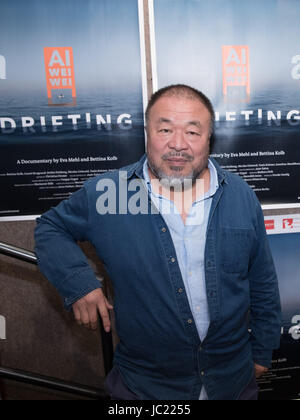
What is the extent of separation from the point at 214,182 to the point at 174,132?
0.22 metres

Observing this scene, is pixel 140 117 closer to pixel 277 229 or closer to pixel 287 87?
pixel 287 87

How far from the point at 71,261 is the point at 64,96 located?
32.7 inches

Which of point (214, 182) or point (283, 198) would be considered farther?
point (283, 198)

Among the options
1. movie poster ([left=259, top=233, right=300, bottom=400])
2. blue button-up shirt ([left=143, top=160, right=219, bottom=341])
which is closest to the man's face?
blue button-up shirt ([left=143, top=160, right=219, bottom=341])

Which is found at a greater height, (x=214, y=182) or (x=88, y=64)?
(x=88, y=64)

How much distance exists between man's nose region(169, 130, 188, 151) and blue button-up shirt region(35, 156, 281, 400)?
0.48ft

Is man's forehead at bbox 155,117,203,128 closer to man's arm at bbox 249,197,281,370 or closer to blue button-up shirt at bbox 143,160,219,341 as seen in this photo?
blue button-up shirt at bbox 143,160,219,341

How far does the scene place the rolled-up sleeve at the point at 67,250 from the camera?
1.01 metres

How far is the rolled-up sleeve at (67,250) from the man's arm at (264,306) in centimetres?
59

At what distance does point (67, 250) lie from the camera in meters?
1.04

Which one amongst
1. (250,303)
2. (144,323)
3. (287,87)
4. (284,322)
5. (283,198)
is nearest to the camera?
(144,323)

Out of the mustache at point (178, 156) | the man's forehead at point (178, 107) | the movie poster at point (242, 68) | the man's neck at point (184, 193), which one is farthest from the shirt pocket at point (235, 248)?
the movie poster at point (242, 68)

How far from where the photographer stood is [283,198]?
1.65 m

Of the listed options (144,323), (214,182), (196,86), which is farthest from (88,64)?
(144,323)
